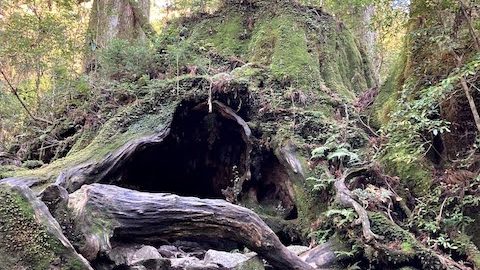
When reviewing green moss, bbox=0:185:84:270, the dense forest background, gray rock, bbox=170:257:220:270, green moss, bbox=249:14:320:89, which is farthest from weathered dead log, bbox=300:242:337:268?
green moss, bbox=249:14:320:89

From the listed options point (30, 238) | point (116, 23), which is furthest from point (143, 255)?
point (116, 23)

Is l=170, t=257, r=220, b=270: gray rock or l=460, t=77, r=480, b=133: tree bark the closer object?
l=170, t=257, r=220, b=270: gray rock

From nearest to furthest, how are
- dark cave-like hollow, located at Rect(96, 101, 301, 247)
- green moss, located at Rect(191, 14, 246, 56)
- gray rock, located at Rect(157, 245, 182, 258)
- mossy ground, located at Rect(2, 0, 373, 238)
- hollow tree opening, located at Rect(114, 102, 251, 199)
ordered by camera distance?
gray rock, located at Rect(157, 245, 182, 258) → mossy ground, located at Rect(2, 0, 373, 238) → dark cave-like hollow, located at Rect(96, 101, 301, 247) → hollow tree opening, located at Rect(114, 102, 251, 199) → green moss, located at Rect(191, 14, 246, 56)

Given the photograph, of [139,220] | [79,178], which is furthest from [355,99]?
[139,220]

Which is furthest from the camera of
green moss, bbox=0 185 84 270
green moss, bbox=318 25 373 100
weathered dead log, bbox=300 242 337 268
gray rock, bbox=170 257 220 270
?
green moss, bbox=318 25 373 100

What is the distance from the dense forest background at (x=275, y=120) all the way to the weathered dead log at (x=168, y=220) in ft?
0.87

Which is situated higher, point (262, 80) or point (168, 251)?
point (262, 80)

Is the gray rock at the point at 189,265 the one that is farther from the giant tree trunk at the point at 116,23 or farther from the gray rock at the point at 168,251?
the giant tree trunk at the point at 116,23

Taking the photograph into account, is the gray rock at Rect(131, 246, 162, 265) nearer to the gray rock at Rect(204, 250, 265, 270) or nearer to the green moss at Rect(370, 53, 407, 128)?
the gray rock at Rect(204, 250, 265, 270)

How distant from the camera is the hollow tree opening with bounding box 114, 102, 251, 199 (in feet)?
26.2

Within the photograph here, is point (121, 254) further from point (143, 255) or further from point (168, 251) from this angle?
point (168, 251)

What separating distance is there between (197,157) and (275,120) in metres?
1.73

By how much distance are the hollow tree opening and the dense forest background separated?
27mm

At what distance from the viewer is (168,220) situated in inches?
174
